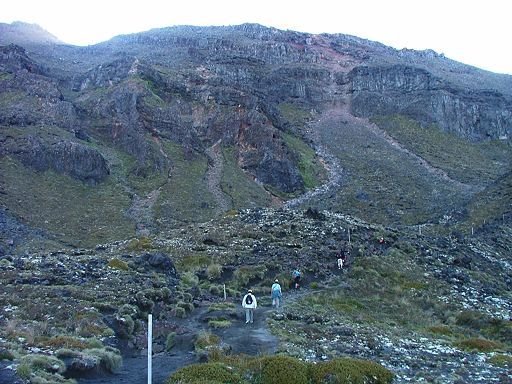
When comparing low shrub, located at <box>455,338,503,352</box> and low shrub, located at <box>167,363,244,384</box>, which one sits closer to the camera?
low shrub, located at <box>167,363,244,384</box>

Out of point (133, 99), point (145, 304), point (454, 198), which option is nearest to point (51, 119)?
point (133, 99)

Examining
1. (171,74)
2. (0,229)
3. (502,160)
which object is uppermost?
(171,74)

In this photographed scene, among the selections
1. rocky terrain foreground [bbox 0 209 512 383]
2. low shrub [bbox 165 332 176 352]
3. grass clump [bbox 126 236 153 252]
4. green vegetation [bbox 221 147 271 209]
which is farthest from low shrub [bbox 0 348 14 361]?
green vegetation [bbox 221 147 271 209]

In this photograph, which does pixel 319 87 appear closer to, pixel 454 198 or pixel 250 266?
pixel 454 198

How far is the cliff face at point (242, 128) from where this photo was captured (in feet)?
284

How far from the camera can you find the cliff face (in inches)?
3408

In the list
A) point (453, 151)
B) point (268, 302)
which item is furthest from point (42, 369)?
point (453, 151)

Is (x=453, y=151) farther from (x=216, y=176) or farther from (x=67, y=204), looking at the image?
(x=67, y=204)

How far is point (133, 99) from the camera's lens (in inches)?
4193

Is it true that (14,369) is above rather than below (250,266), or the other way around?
above

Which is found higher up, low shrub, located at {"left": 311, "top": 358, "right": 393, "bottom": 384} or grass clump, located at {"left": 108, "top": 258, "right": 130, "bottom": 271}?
low shrub, located at {"left": 311, "top": 358, "right": 393, "bottom": 384}

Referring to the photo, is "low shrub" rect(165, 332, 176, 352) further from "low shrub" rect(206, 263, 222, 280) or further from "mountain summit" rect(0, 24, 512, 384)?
"low shrub" rect(206, 263, 222, 280)

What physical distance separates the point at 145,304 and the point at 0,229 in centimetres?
4730

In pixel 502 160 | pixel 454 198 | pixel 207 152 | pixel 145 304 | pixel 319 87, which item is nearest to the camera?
pixel 145 304
